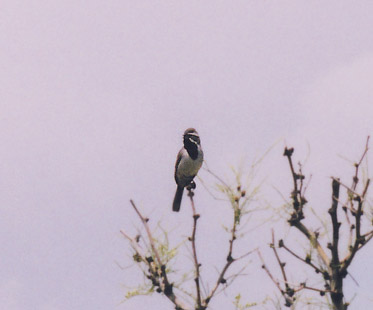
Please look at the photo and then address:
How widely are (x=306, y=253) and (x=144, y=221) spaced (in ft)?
5.01

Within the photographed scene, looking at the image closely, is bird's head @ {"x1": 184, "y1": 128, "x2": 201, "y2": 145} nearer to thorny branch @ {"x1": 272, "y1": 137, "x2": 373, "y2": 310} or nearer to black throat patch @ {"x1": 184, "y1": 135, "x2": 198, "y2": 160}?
black throat patch @ {"x1": 184, "y1": 135, "x2": 198, "y2": 160}

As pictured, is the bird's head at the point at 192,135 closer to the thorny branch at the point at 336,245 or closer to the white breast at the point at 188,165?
the white breast at the point at 188,165

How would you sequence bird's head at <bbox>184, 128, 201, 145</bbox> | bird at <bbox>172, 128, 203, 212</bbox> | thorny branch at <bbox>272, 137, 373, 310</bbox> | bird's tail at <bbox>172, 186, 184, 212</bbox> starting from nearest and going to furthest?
thorny branch at <bbox>272, 137, 373, 310</bbox> < bird's head at <bbox>184, 128, 201, 145</bbox> < bird at <bbox>172, 128, 203, 212</bbox> < bird's tail at <bbox>172, 186, 184, 212</bbox>

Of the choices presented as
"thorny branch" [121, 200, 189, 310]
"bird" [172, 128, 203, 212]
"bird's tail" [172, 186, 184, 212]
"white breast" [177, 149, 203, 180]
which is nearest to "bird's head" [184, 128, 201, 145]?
"bird" [172, 128, 203, 212]

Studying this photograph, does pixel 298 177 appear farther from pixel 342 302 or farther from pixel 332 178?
pixel 342 302

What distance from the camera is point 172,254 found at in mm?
4797

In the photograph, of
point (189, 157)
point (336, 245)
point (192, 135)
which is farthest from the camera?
point (189, 157)

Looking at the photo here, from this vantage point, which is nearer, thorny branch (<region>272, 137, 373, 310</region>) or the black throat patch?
thorny branch (<region>272, 137, 373, 310</region>)

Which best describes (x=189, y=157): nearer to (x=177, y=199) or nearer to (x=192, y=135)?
(x=192, y=135)

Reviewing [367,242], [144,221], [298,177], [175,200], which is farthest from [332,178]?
[175,200]

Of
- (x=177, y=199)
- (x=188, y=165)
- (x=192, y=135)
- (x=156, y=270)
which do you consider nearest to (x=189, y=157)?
(x=188, y=165)

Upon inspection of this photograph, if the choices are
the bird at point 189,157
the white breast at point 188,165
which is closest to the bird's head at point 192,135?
the bird at point 189,157

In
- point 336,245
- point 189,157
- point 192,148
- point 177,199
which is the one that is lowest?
point 336,245

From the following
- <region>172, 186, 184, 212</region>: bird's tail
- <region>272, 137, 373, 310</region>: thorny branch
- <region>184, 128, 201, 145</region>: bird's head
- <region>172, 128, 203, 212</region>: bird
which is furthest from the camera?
<region>172, 186, 184, 212</region>: bird's tail
